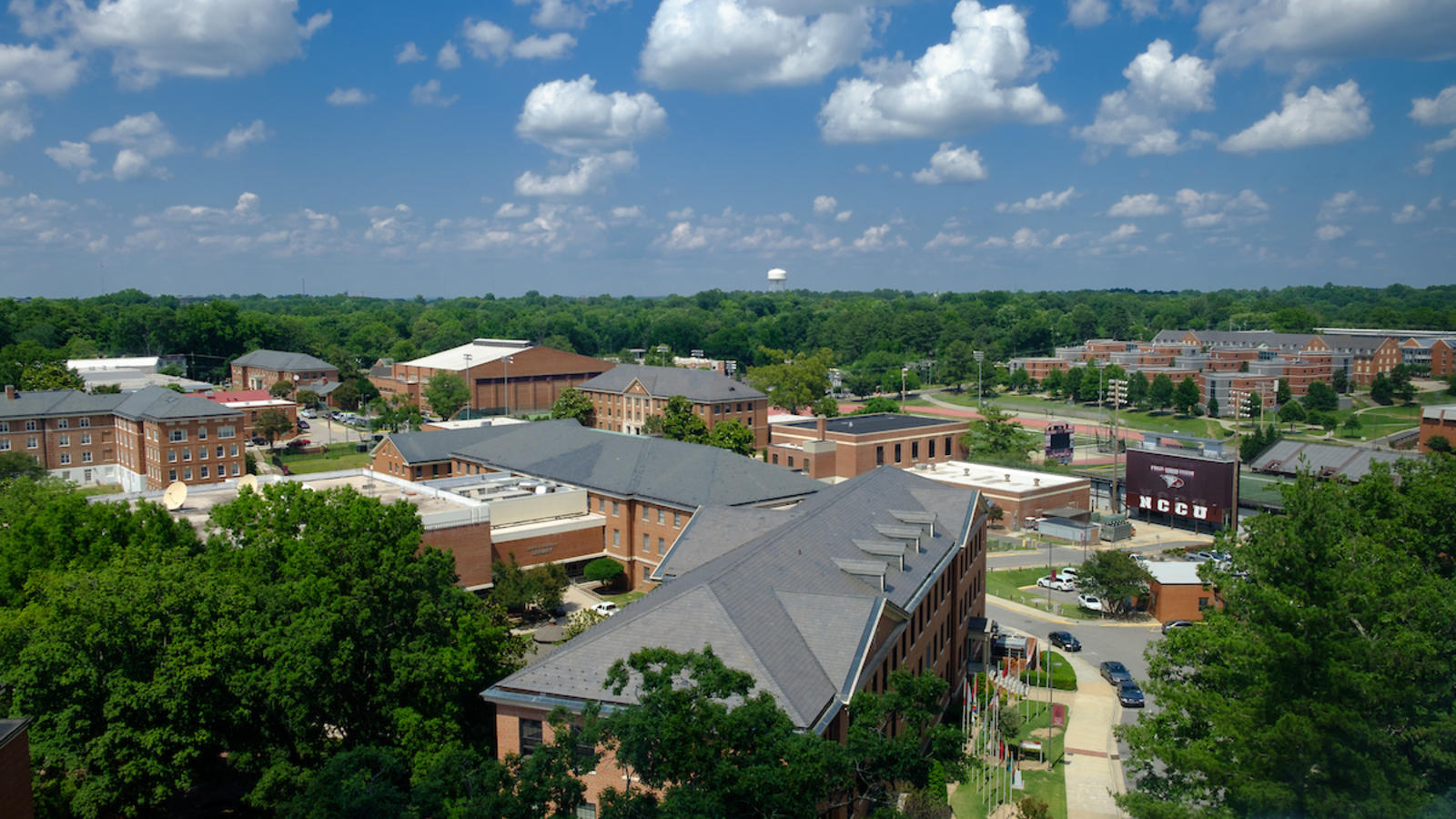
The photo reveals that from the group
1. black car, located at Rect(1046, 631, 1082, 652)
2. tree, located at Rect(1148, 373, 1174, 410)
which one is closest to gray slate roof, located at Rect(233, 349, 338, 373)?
tree, located at Rect(1148, 373, 1174, 410)

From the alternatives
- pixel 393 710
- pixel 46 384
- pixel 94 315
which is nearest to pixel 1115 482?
pixel 393 710

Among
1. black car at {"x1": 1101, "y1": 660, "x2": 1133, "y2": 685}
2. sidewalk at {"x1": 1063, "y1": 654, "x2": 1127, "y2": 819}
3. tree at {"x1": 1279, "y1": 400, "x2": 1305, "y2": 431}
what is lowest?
sidewalk at {"x1": 1063, "y1": 654, "x2": 1127, "y2": 819}

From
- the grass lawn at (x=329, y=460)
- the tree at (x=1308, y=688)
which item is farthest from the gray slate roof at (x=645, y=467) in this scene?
the tree at (x=1308, y=688)

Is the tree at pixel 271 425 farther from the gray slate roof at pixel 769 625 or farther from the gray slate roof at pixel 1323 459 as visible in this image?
the gray slate roof at pixel 1323 459

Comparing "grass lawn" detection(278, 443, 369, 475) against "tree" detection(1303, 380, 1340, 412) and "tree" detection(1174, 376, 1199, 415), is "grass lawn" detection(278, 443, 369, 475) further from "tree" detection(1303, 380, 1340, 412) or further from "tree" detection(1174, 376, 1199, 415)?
"tree" detection(1303, 380, 1340, 412)

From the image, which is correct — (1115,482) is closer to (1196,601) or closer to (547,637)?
(1196,601)

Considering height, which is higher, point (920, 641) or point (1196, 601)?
point (920, 641)
